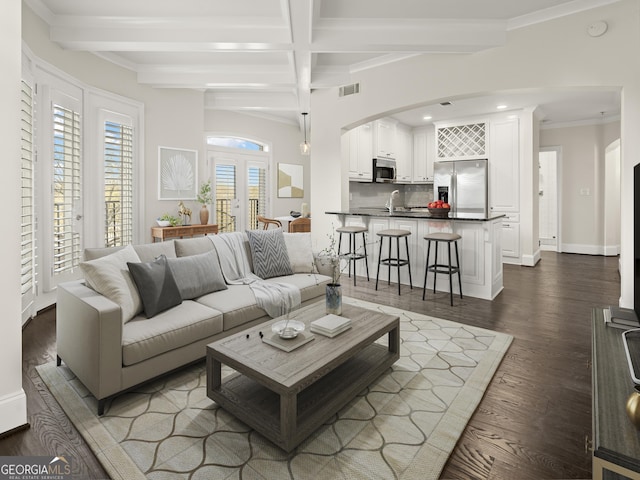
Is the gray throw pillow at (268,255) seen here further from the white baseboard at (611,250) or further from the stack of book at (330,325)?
the white baseboard at (611,250)

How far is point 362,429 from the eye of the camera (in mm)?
1821

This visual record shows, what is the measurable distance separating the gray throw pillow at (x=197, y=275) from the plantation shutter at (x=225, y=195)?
441cm

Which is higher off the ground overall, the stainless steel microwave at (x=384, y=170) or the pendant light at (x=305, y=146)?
the pendant light at (x=305, y=146)

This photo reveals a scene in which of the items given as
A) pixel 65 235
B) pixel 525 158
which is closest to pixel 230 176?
pixel 65 235

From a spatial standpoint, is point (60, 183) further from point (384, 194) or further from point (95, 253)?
point (384, 194)

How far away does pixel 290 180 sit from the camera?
8555mm

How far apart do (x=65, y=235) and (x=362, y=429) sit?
404 cm

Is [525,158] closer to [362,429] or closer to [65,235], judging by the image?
[362,429]

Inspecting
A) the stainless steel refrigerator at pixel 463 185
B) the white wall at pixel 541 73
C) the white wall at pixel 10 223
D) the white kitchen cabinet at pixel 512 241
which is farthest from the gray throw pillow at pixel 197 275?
the white kitchen cabinet at pixel 512 241

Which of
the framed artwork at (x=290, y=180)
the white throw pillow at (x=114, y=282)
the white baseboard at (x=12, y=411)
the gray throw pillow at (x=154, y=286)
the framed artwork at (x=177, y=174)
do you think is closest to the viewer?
the white baseboard at (x=12, y=411)

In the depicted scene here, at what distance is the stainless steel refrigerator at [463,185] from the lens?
6695 mm

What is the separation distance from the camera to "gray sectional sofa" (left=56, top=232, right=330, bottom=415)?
1.95m

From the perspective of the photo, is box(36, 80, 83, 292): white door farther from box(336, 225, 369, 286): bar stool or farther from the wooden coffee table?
box(336, 225, 369, 286): bar stool

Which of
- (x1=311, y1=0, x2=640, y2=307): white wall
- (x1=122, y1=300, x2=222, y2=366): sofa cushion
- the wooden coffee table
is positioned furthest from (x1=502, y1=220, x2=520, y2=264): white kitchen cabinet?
(x1=122, y1=300, x2=222, y2=366): sofa cushion
